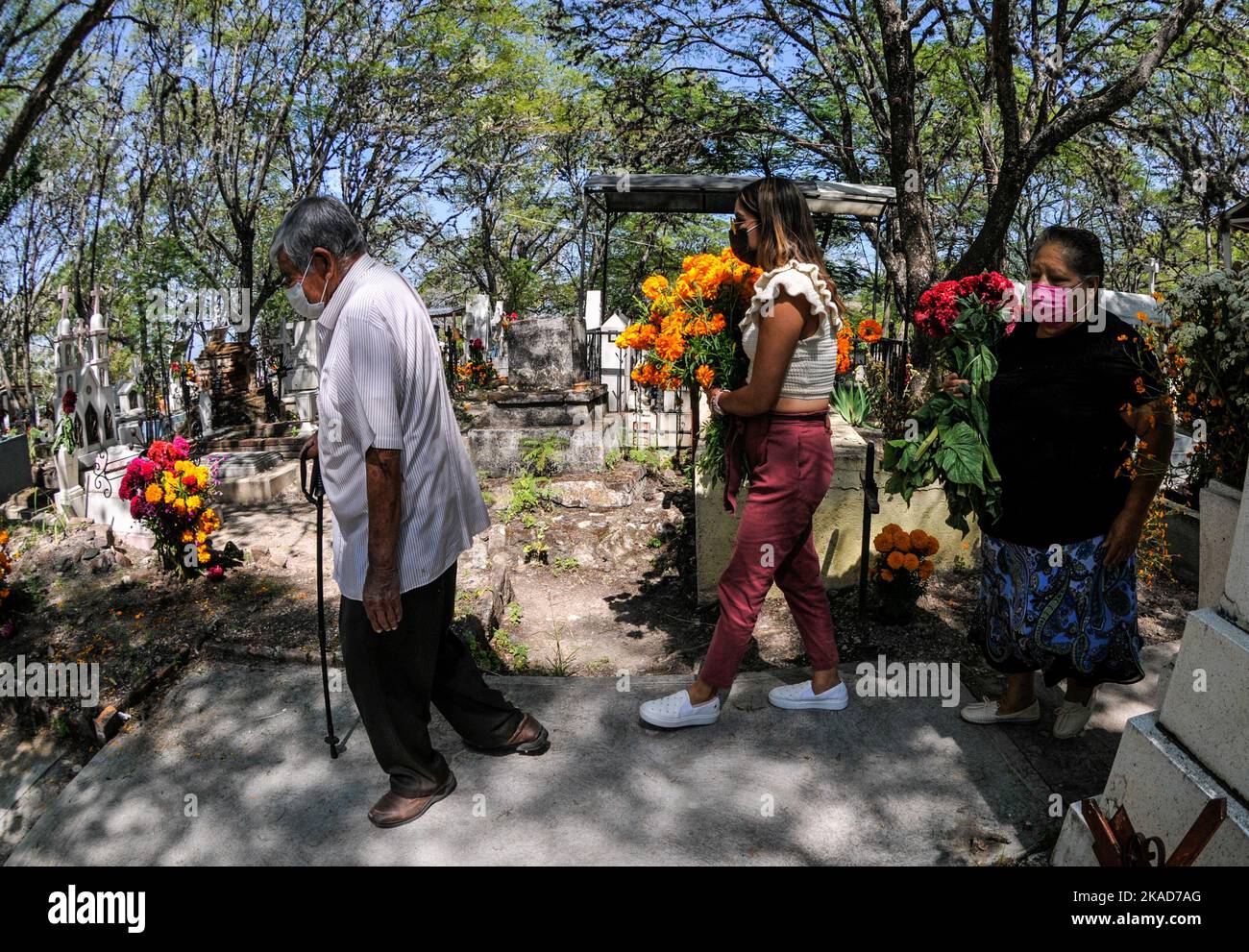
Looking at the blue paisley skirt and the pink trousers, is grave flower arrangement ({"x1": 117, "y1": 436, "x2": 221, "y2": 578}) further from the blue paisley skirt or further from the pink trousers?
the blue paisley skirt

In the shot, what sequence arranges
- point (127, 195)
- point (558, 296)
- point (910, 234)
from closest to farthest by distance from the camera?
1. point (910, 234)
2. point (127, 195)
3. point (558, 296)

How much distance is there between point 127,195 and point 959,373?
1871 cm

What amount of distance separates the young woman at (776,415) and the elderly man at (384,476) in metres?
0.96

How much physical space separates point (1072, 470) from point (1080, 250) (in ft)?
2.29

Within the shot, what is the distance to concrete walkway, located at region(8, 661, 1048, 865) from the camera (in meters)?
2.46

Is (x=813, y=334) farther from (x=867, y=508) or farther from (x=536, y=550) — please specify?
(x=536, y=550)

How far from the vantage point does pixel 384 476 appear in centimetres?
230

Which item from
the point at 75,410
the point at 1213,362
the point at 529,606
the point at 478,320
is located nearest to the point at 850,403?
the point at 529,606

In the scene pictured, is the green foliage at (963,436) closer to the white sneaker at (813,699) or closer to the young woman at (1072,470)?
the young woman at (1072,470)

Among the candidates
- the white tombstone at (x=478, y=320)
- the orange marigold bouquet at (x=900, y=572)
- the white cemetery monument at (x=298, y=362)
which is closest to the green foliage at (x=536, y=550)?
the orange marigold bouquet at (x=900, y=572)

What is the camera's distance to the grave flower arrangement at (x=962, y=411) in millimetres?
2826

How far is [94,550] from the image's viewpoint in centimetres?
582

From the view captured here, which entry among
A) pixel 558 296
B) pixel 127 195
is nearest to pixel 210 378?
pixel 127 195

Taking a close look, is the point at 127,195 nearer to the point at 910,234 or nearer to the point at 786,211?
the point at 910,234
